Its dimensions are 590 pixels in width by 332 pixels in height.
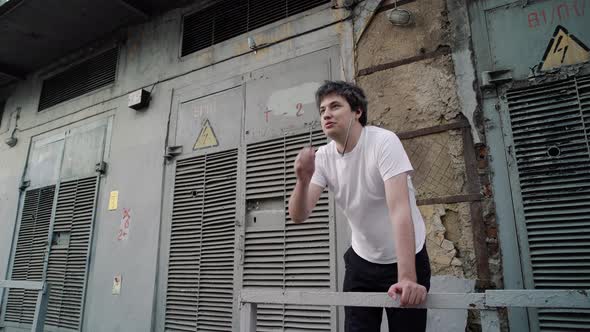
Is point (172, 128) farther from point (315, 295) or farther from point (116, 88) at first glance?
point (315, 295)

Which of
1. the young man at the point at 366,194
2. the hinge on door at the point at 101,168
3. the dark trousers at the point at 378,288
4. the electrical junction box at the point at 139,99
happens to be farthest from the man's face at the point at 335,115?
the hinge on door at the point at 101,168

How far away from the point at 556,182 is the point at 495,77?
34.9 inches

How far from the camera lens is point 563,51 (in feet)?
8.85

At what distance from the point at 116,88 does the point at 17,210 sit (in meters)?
2.95

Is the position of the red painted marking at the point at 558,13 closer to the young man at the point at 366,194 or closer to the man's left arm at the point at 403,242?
the young man at the point at 366,194

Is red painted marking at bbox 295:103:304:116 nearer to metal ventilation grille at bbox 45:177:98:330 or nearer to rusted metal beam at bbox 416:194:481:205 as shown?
rusted metal beam at bbox 416:194:481:205

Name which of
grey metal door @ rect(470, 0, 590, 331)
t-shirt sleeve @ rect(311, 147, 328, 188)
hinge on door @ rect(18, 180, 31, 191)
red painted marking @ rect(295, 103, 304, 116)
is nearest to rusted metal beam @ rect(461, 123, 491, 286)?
grey metal door @ rect(470, 0, 590, 331)

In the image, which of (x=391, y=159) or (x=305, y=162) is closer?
(x=391, y=159)

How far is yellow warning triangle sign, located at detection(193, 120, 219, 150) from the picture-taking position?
4.33m

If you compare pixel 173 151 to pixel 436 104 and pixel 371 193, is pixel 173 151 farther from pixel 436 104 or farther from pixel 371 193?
pixel 371 193

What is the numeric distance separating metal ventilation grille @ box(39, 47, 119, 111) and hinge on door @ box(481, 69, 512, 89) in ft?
17.1

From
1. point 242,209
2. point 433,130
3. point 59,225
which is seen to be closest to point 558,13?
point 433,130

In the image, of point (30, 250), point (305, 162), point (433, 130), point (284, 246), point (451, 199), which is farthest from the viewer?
point (30, 250)

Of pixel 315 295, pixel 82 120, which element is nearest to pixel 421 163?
pixel 315 295
